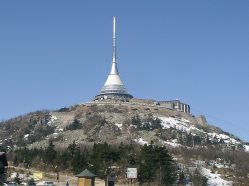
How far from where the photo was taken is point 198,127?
340 ft

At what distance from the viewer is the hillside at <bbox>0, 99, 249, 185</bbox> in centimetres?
7800

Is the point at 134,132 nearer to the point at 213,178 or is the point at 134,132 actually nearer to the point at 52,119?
the point at 52,119

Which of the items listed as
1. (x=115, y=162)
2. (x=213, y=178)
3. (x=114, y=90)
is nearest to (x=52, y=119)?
(x=114, y=90)

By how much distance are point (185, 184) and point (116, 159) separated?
7.84 meters

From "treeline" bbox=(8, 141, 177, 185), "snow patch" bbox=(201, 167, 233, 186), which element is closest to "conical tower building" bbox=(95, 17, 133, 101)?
"snow patch" bbox=(201, 167, 233, 186)

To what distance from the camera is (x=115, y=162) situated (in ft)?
187

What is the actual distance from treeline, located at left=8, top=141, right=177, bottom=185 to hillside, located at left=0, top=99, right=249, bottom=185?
15912 mm

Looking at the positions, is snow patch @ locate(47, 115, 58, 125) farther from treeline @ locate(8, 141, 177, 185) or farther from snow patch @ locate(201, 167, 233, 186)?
snow patch @ locate(201, 167, 233, 186)

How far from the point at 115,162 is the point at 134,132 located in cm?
3582

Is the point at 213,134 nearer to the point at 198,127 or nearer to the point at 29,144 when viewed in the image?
the point at 198,127

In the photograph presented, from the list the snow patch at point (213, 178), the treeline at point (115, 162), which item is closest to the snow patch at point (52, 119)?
the treeline at point (115, 162)

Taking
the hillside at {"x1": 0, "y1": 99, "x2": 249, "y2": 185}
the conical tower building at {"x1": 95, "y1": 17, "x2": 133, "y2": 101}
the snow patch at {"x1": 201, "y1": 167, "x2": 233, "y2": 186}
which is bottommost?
the snow patch at {"x1": 201, "y1": 167, "x2": 233, "y2": 186}

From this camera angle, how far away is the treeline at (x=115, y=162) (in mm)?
52125

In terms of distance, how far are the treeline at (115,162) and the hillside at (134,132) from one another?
52.2 feet
